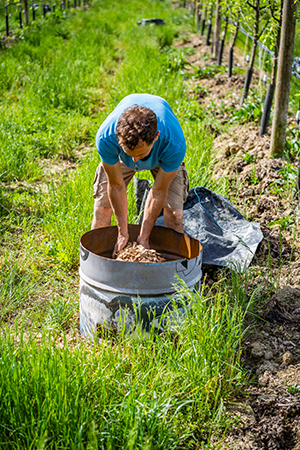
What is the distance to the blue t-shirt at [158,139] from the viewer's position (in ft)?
7.29

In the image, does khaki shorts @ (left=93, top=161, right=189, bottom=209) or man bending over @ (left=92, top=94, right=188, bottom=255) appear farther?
khaki shorts @ (left=93, top=161, right=189, bottom=209)

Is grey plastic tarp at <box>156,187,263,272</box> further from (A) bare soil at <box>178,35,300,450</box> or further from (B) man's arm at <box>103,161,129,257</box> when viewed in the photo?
(B) man's arm at <box>103,161,129,257</box>

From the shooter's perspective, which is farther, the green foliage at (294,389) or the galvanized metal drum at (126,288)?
the galvanized metal drum at (126,288)

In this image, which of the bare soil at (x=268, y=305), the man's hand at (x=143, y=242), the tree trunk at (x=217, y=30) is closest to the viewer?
the bare soil at (x=268, y=305)

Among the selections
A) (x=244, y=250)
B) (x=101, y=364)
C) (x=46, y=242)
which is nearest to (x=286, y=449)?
(x=101, y=364)

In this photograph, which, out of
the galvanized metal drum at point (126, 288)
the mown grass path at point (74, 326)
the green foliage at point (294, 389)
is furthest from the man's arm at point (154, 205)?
the green foliage at point (294, 389)

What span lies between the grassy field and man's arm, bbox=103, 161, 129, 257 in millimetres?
464

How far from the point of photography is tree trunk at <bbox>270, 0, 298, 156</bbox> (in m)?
3.39

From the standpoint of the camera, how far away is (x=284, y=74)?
353 cm

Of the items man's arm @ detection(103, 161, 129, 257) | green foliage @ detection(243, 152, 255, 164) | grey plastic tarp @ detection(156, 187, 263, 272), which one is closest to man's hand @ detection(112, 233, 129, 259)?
man's arm @ detection(103, 161, 129, 257)

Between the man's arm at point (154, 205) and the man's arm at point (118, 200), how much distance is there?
0.10 m

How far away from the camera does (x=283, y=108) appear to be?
3.62 m

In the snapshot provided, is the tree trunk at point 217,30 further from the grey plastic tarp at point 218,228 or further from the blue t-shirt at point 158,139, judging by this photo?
the blue t-shirt at point 158,139

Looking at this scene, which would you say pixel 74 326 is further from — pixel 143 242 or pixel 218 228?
pixel 218 228
